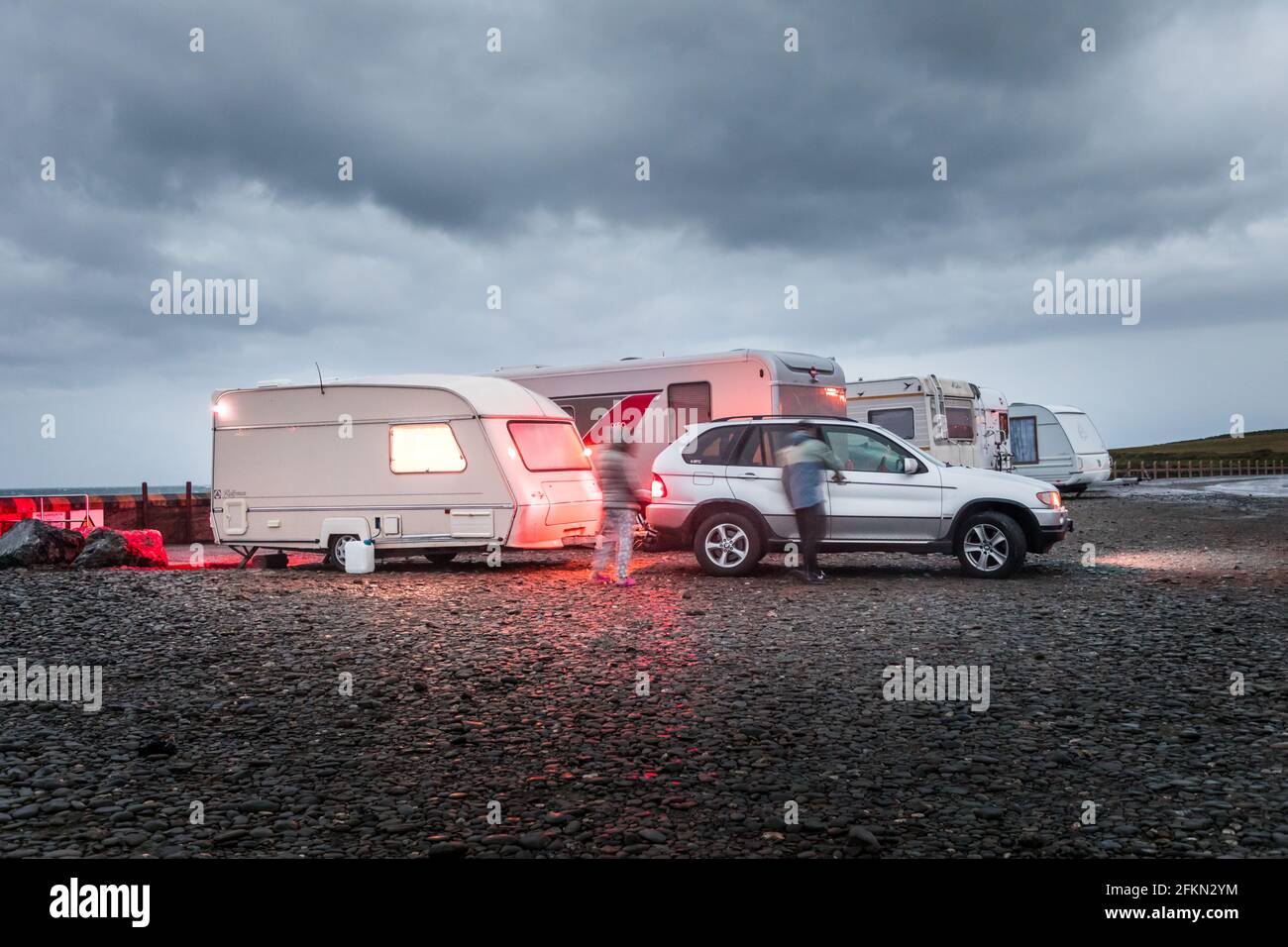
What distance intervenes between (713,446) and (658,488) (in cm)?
90

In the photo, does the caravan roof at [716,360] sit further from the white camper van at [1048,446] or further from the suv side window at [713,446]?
the white camper van at [1048,446]

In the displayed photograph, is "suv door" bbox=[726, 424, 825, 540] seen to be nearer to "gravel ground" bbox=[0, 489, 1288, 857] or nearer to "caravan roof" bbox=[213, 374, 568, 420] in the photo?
"gravel ground" bbox=[0, 489, 1288, 857]

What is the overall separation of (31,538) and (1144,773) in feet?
54.4

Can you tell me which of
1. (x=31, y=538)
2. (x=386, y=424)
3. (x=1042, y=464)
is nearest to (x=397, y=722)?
(x=386, y=424)

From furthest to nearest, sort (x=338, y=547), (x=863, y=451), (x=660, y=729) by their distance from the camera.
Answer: (x=338, y=547), (x=863, y=451), (x=660, y=729)

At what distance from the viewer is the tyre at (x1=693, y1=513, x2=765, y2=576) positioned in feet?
40.8

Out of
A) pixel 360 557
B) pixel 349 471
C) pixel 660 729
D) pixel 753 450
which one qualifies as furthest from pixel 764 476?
pixel 660 729

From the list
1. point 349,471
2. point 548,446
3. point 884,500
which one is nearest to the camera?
point 884,500

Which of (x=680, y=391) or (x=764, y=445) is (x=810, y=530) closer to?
(x=764, y=445)

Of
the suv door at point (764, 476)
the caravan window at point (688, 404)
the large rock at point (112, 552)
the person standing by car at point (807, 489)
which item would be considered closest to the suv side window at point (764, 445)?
the suv door at point (764, 476)

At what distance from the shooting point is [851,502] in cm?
1224

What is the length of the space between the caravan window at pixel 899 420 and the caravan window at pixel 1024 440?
938 cm

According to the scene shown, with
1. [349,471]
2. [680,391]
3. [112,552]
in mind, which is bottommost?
[112,552]
